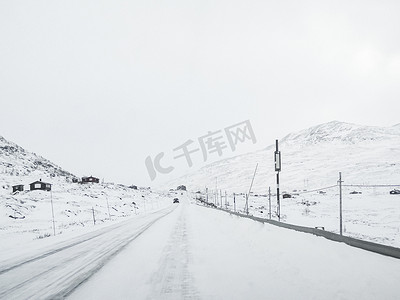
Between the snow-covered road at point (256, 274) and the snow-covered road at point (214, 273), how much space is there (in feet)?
0.05

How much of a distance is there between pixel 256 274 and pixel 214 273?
3.00 ft

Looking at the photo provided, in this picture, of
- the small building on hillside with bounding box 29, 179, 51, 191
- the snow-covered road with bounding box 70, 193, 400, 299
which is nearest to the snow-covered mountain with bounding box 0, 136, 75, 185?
→ the small building on hillside with bounding box 29, 179, 51, 191

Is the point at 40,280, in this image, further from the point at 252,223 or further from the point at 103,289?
the point at 252,223

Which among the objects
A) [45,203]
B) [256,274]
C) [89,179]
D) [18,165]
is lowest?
[256,274]

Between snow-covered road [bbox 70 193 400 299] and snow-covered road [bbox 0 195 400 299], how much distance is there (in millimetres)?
14

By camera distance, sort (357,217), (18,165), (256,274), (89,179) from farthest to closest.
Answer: (89,179), (18,165), (357,217), (256,274)

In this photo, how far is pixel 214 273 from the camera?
23.2ft

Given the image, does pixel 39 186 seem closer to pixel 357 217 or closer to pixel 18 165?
pixel 18 165

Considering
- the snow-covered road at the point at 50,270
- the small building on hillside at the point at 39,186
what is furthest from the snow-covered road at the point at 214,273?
the small building on hillside at the point at 39,186

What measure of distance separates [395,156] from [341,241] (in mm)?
161598

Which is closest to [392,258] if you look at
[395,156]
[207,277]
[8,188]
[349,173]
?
[207,277]

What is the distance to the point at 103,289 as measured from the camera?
595 cm

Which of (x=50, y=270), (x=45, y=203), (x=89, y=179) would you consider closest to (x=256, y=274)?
(x=50, y=270)

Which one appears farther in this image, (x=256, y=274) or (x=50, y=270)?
(x=50, y=270)
